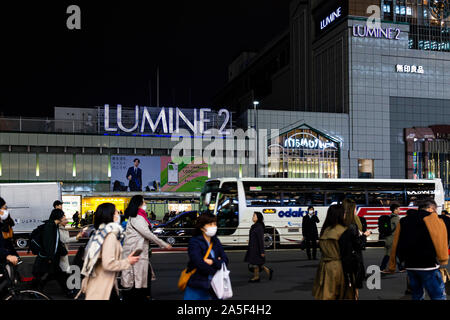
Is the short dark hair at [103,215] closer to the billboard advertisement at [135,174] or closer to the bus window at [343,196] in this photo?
the bus window at [343,196]

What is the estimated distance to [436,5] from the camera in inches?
2188

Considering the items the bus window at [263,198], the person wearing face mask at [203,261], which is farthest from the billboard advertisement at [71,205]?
the person wearing face mask at [203,261]

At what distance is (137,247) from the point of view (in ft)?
27.1

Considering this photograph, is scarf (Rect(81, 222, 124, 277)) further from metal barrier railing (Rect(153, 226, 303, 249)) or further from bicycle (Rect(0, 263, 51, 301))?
metal barrier railing (Rect(153, 226, 303, 249))

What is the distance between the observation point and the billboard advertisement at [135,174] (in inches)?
1859

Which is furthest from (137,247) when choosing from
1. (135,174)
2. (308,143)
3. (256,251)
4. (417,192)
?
(308,143)

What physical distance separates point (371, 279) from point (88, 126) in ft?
140

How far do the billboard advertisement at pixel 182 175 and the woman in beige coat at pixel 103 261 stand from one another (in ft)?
138

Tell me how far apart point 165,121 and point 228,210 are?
26534mm

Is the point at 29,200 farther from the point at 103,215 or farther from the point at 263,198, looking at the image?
the point at 103,215

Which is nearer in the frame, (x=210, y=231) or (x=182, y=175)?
(x=210, y=231)

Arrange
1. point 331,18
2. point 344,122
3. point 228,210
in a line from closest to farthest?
point 228,210 → point 344,122 → point 331,18

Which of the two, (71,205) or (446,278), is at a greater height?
(71,205)

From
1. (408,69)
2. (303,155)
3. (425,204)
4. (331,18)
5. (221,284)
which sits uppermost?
(331,18)
